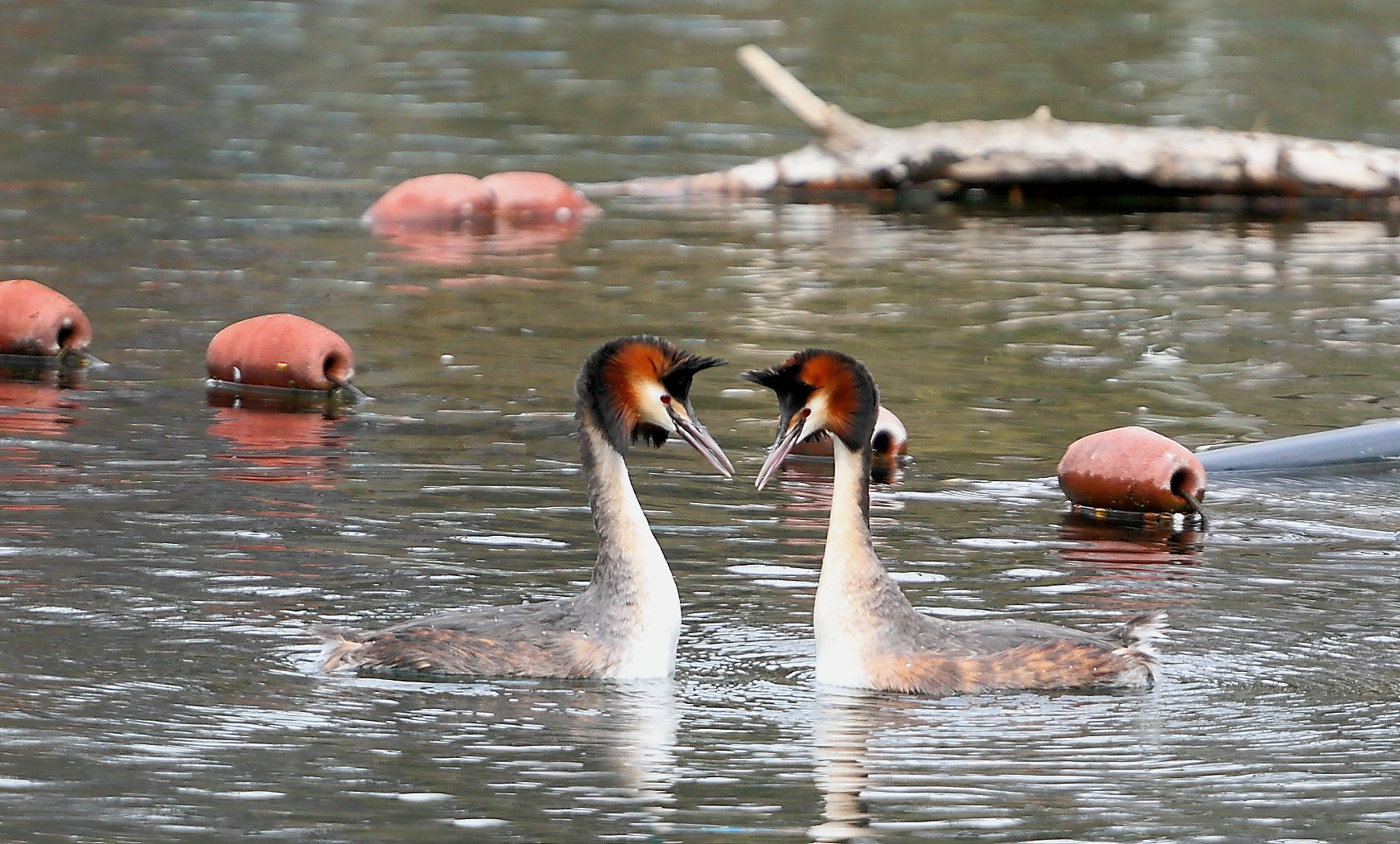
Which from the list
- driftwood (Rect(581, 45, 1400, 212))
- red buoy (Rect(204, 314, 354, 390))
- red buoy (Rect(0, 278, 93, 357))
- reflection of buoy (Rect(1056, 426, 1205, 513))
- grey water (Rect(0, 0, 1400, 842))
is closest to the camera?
grey water (Rect(0, 0, 1400, 842))

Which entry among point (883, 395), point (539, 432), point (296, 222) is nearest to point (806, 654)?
point (539, 432)

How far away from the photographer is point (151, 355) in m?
19.8

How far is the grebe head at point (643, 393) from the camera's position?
36.0ft

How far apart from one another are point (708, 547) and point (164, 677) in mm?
3810

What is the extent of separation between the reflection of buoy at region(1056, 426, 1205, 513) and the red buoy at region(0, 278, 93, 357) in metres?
8.31

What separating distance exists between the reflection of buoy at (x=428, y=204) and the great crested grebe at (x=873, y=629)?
57.4 ft

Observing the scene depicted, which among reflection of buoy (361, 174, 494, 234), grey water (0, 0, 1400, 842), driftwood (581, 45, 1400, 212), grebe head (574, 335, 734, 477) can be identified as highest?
driftwood (581, 45, 1400, 212)

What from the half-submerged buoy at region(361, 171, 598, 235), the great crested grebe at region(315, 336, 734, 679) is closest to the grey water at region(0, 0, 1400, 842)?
the great crested grebe at region(315, 336, 734, 679)

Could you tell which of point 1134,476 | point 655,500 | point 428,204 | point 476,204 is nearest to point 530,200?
point 476,204

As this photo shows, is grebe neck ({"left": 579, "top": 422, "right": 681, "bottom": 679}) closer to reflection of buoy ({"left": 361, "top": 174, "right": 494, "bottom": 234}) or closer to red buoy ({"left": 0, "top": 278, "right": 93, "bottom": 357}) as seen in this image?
red buoy ({"left": 0, "top": 278, "right": 93, "bottom": 357})

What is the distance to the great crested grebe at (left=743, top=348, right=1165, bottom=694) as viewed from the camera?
10.7 metres

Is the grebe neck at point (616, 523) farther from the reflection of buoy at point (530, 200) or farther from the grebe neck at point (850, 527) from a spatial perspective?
the reflection of buoy at point (530, 200)

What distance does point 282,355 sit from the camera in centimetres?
1836

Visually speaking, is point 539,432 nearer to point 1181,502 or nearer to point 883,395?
point 883,395
